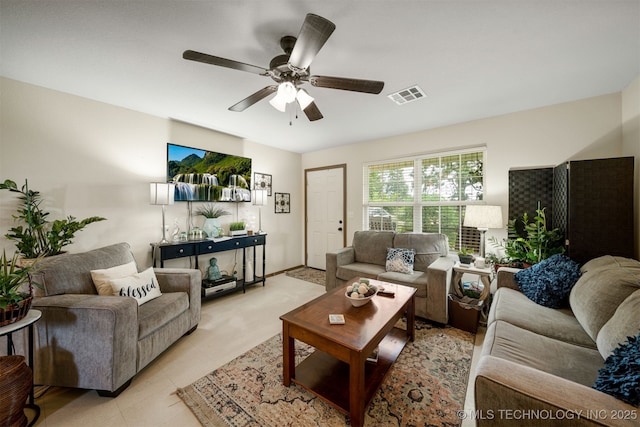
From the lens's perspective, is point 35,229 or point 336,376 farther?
point 35,229

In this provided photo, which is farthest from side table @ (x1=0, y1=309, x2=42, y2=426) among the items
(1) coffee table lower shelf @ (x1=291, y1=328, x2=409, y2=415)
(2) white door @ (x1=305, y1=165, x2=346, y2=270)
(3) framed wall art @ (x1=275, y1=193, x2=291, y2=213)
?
(2) white door @ (x1=305, y1=165, x2=346, y2=270)

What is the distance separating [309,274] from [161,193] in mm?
2837

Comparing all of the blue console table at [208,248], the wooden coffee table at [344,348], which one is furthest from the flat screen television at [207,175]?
the wooden coffee table at [344,348]

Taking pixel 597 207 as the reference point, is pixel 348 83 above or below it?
above

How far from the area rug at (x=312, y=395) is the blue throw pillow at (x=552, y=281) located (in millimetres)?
758

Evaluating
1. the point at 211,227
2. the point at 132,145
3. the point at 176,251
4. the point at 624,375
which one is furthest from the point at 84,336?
the point at 624,375

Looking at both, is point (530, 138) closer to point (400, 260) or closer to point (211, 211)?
point (400, 260)

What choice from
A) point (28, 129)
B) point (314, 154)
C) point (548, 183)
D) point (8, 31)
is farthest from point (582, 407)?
point (314, 154)

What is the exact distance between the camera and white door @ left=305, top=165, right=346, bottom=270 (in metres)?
4.54

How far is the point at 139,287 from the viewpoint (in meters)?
2.03

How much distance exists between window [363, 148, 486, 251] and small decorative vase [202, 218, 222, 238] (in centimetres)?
251

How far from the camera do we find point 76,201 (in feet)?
8.08

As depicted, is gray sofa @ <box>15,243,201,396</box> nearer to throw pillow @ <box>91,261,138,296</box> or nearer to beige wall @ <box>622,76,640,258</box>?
throw pillow @ <box>91,261,138,296</box>

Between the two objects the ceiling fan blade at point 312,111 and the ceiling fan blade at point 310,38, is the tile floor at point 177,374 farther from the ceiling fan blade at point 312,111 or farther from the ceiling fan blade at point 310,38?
the ceiling fan blade at point 310,38
